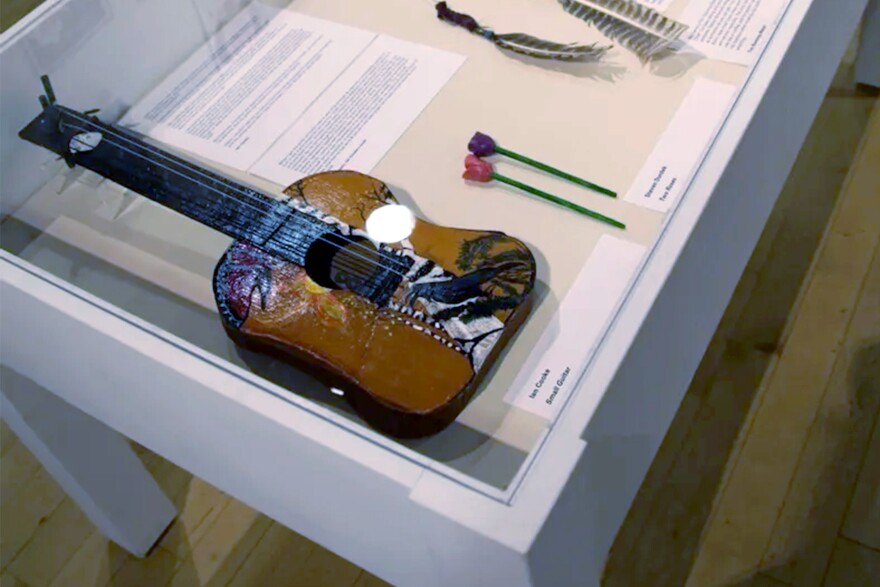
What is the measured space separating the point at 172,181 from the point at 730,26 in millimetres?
732

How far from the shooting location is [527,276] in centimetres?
91

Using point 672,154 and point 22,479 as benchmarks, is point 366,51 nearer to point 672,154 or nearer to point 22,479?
point 672,154

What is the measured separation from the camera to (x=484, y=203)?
3.46 ft

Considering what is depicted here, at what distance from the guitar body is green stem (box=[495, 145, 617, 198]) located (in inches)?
6.5

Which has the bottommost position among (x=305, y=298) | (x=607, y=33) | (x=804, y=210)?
(x=305, y=298)

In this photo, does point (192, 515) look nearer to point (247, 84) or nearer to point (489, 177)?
point (247, 84)

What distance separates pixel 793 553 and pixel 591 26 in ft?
2.78

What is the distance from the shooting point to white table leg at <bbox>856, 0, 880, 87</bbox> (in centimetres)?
188

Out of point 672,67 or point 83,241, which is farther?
point 672,67

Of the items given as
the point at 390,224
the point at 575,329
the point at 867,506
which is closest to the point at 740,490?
the point at 867,506

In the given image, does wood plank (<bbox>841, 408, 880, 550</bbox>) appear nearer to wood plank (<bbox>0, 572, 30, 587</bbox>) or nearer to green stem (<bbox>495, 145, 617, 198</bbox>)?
green stem (<bbox>495, 145, 617, 198</bbox>)

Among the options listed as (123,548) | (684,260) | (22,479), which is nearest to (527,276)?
(684,260)

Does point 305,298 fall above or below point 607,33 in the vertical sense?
below

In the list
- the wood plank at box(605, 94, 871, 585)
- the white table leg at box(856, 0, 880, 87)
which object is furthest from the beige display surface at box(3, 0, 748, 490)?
the white table leg at box(856, 0, 880, 87)
